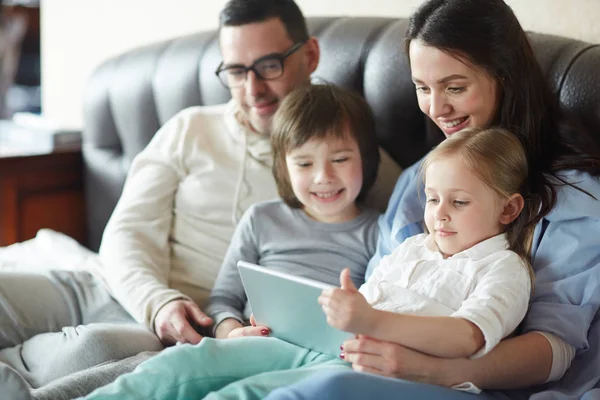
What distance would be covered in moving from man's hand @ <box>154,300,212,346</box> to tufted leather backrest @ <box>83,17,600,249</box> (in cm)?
61

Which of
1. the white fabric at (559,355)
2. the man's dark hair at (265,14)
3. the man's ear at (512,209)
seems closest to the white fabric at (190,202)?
the man's dark hair at (265,14)

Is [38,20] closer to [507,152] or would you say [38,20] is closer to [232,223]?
[232,223]

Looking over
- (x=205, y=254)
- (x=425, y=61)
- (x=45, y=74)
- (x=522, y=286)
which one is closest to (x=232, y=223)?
(x=205, y=254)

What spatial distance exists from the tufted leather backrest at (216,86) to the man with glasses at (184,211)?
136 mm

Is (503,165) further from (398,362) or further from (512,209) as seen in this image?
(398,362)

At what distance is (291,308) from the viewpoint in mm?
1276

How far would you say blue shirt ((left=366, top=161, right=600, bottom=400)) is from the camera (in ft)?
4.11

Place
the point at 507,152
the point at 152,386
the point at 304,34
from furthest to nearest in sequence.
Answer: the point at 304,34
the point at 507,152
the point at 152,386

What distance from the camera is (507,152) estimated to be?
1328 mm

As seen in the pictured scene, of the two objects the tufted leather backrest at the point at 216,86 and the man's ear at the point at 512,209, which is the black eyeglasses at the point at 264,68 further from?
the man's ear at the point at 512,209

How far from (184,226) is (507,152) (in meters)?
0.88

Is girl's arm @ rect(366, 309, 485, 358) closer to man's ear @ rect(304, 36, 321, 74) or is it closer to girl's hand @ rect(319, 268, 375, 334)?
girl's hand @ rect(319, 268, 375, 334)

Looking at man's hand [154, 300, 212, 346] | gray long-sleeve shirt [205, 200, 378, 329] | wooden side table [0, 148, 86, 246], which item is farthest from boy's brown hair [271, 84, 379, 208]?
wooden side table [0, 148, 86, 246]

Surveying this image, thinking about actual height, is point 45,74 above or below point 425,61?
below
